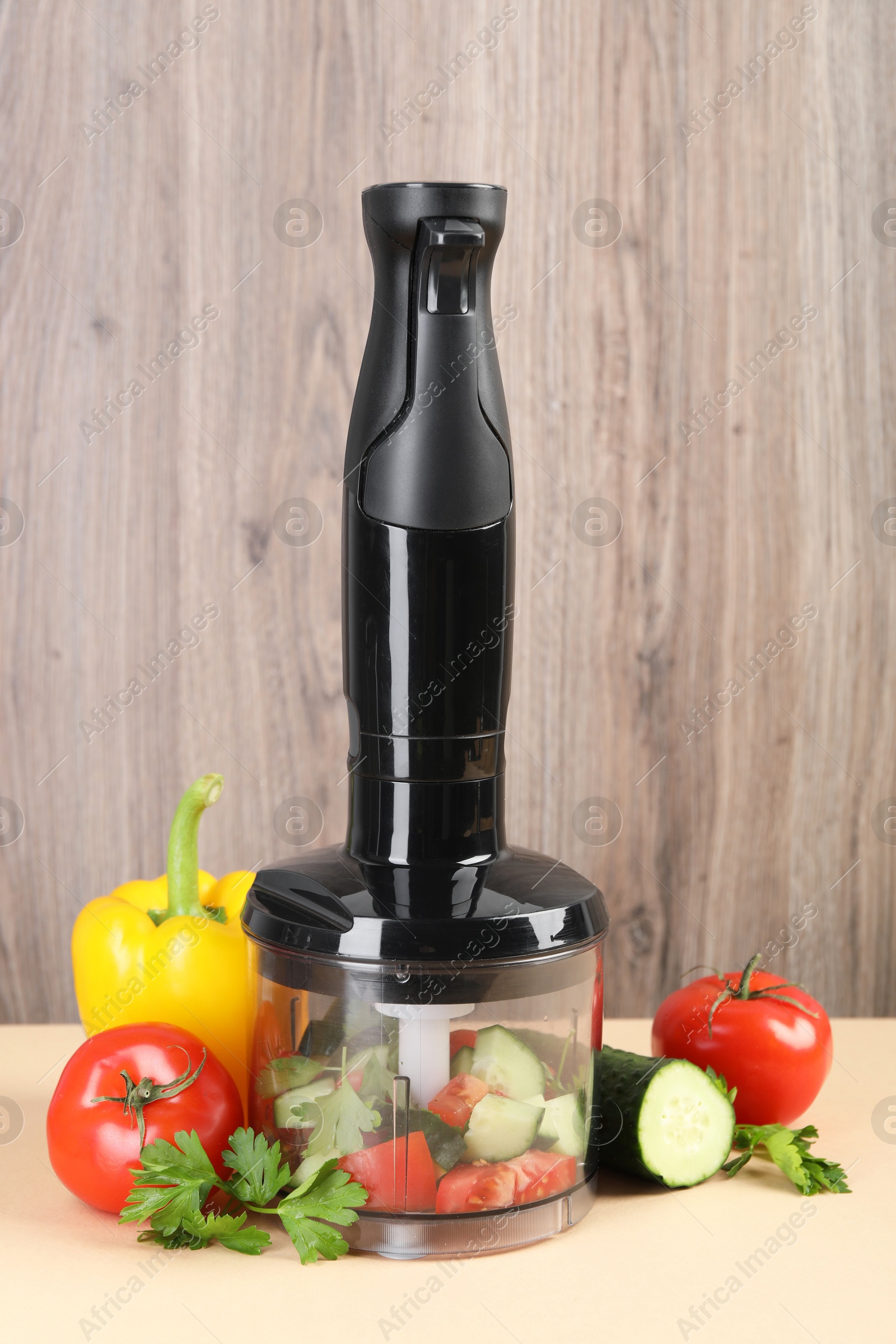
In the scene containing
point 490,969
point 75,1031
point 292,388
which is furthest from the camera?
point 292,388

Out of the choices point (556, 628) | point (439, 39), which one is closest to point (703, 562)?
point (556, 628)

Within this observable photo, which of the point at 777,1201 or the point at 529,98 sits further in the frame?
the point at 529,98

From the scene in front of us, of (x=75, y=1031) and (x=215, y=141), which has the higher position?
(x=215, y=141)

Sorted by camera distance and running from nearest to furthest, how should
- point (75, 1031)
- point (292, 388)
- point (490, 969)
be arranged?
1. point (490, 969)
2. point (75, 1031)
3. point (292, 388)

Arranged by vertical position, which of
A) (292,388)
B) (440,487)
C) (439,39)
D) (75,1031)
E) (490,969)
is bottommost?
(75,1031)

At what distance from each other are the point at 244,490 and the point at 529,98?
1.54 ft

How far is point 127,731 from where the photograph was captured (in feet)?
4.02

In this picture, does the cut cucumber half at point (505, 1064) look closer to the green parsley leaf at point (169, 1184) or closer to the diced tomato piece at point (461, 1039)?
the diced tomato piece at point (461, 1039)

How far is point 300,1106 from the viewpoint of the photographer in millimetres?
726

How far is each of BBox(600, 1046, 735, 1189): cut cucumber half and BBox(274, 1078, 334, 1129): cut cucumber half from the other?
19 cm

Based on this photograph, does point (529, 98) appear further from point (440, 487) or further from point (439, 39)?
point (440, 487)

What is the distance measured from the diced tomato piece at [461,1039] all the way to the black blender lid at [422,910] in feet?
0.15

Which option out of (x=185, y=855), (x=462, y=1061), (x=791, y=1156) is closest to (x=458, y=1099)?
(x=462, y=1061)

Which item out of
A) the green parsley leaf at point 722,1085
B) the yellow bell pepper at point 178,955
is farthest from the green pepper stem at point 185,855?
the green parsley leaf at point 722,1085
